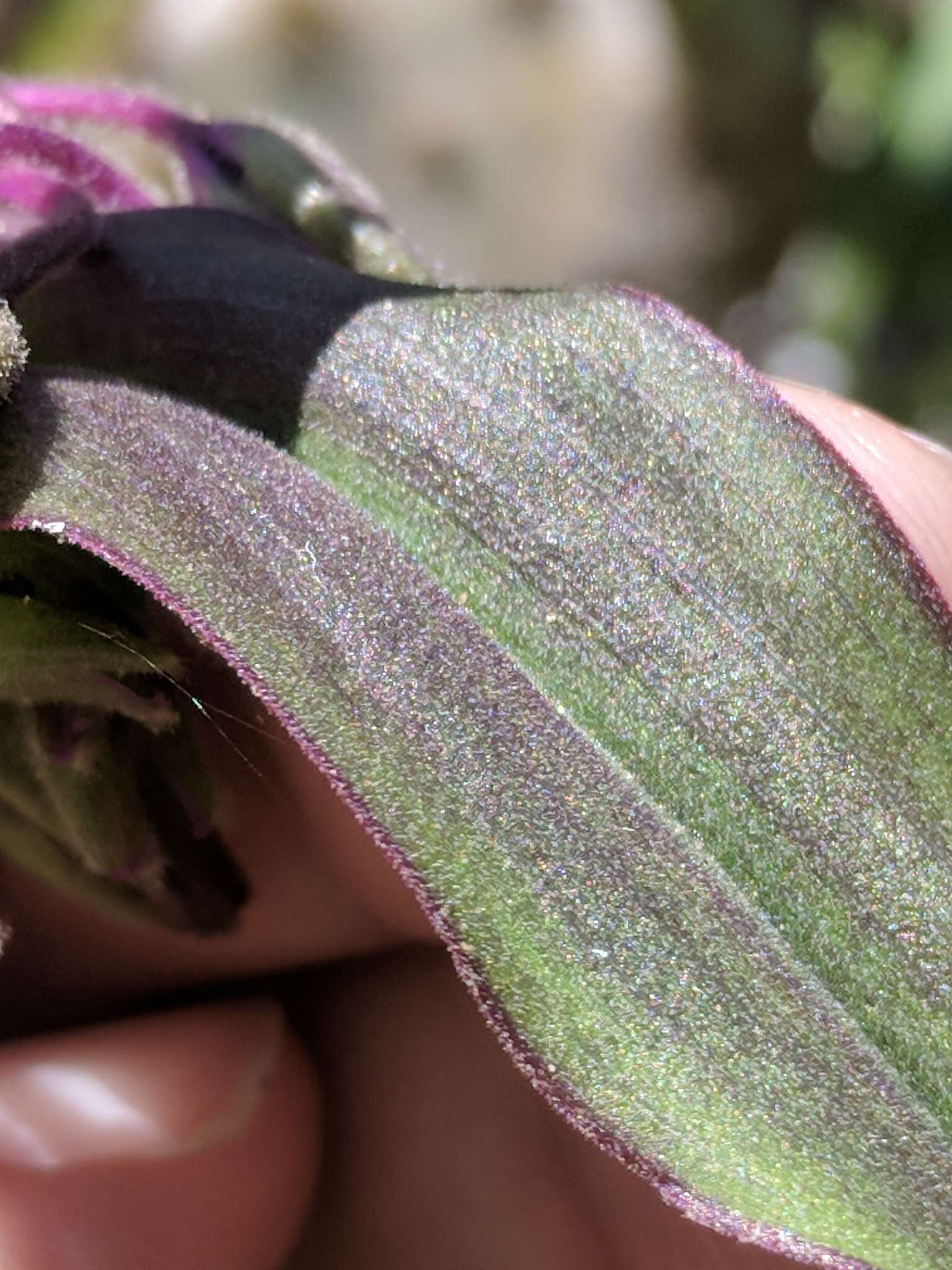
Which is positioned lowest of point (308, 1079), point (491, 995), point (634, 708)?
point (308, 1079)

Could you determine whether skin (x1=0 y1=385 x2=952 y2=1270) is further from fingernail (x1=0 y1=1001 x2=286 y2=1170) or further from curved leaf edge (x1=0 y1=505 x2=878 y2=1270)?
curved leaf edge (x1=0 y1=505 x2=878 y2=1270)

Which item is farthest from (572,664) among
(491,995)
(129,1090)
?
(129,1090)

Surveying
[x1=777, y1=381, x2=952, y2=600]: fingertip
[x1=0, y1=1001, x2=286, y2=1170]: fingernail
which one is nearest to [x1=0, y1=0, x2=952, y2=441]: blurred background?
[x1=777, y1=381, x2=952, y2=600]: fingertip

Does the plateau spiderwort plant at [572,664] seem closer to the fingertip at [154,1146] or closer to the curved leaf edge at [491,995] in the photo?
the curved leaf edge at [491,995]

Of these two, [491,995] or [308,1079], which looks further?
[308,1079]

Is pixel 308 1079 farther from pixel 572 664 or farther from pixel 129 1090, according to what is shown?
pixel 572 664

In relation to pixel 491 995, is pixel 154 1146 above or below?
below

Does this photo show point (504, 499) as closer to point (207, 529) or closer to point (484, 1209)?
point (207, 529)
